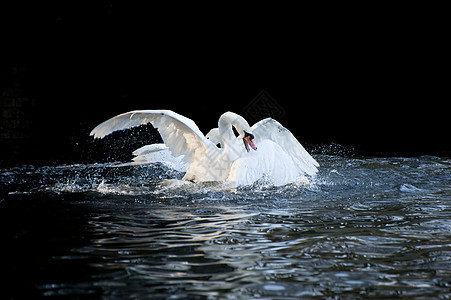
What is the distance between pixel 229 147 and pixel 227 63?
6.69 m

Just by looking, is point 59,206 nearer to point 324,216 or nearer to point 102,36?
point 324,216

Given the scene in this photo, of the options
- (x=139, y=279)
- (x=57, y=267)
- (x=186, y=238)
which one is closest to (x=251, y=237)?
(x=186, y=238)

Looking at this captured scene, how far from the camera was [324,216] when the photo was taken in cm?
319

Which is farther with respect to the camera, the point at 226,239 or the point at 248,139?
the point at 248,139

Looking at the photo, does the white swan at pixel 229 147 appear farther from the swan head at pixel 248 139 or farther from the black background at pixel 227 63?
the black background at pixel 227 63

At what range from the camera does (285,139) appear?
5.02 meters

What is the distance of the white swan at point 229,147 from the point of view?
4.31 m

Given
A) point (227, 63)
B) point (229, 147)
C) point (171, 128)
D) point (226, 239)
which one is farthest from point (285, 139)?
point (227, 63)

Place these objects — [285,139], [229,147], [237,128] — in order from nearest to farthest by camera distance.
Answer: [237,128] → [229,147] → [285,139]

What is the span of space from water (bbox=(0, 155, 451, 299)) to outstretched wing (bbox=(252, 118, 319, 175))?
0.33m

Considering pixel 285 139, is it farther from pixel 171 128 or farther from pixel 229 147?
pixel 171 128

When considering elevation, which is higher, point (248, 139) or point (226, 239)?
point (248, 139)

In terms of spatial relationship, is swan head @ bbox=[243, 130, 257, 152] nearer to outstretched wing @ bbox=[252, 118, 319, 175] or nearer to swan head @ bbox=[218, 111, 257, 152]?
swan head @ bbox=[218, 111, 257, 152]

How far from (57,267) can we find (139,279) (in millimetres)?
388
